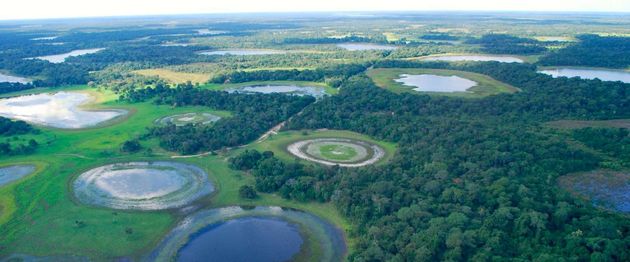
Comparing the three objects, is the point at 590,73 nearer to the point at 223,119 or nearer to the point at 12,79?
the point at 223,119

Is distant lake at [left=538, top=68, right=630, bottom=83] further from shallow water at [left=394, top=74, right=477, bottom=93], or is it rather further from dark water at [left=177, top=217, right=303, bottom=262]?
dark water at [left=177, top=217, right=303, bottom=262]

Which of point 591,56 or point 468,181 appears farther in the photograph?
point 591,56

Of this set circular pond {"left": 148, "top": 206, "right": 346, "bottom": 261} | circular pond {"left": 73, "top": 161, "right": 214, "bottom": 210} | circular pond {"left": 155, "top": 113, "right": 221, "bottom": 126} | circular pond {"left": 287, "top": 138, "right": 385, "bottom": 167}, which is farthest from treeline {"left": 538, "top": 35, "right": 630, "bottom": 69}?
circular pond {"left": 73, "top": 161, "right": 214, "bottom": 210}

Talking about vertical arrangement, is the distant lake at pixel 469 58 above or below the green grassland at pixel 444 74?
above

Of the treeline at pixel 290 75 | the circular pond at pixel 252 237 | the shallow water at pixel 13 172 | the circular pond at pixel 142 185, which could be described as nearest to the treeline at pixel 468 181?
the circular pond at pixel 252 237

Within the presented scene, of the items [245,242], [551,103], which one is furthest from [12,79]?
[551,103]

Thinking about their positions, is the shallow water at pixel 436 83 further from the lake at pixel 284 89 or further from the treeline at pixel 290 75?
the lake at pixel 284 89
